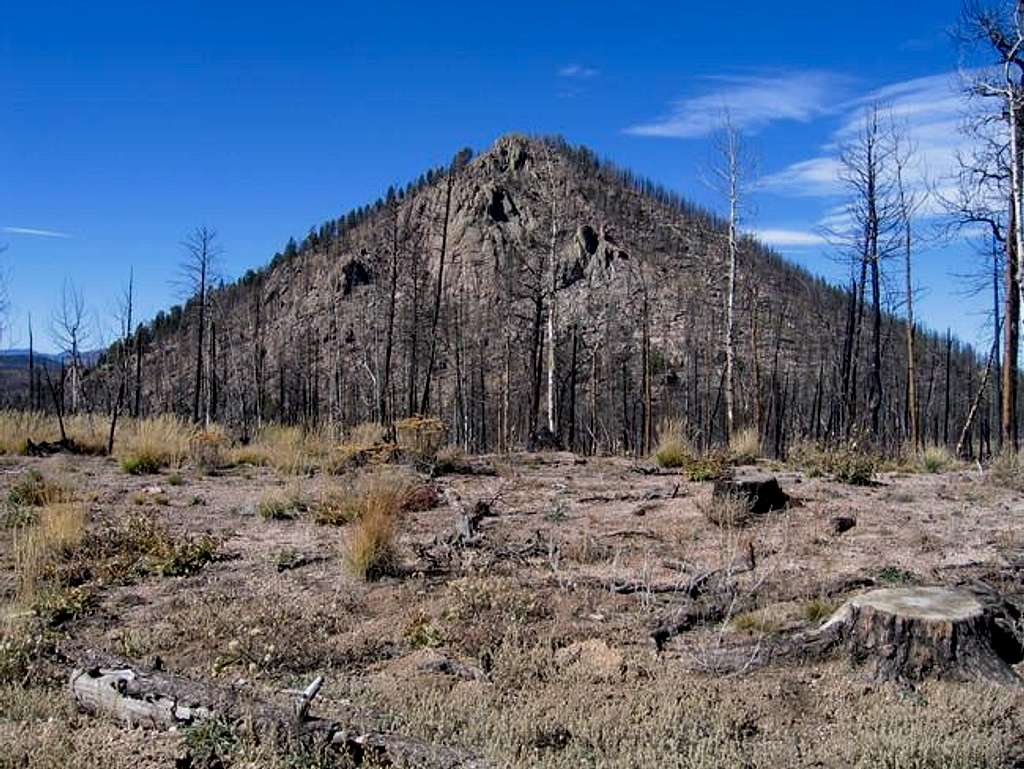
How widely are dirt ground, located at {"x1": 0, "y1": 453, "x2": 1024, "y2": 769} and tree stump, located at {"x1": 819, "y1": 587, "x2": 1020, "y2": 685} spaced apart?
14cm

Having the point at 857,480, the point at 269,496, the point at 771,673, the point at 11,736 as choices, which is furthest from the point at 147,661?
the point at 857,480

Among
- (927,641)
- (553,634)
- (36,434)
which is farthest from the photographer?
(36,434)

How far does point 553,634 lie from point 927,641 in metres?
2.17

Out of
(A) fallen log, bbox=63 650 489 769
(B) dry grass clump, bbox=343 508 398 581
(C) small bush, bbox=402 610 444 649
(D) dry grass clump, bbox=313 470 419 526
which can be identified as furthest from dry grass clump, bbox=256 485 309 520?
(A) fallen log, bbox=63 650 489 769

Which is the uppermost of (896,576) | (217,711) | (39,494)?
(39,494)

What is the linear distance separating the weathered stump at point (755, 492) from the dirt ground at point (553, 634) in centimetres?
19

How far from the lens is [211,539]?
25.5ft

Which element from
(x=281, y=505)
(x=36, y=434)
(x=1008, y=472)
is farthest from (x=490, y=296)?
(x=281, y=505)

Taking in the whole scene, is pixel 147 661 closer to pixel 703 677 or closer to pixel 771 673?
pixel 703 677

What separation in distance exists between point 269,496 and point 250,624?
175 inches

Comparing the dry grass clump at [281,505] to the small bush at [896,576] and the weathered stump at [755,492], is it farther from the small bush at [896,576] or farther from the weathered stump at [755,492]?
the small bush at [896,576]

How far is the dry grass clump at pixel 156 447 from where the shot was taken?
44.5 ft

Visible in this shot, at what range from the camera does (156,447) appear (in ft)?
46.2

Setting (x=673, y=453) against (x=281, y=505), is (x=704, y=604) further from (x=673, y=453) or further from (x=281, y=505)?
(x=673, y=453)
